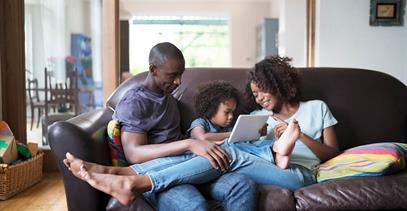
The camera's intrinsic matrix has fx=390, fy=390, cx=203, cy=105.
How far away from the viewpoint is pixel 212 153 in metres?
1.42

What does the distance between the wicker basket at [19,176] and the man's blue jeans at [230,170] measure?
126 centimetres

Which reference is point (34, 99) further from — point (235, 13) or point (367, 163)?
point (235, 13)

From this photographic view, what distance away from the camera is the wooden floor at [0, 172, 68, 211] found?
2.17m

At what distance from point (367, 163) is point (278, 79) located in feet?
1.72

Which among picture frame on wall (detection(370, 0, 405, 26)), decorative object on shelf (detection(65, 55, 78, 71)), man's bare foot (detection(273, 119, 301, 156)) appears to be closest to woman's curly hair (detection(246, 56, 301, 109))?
man's bare foot (detection(273, 119, 301, 156))

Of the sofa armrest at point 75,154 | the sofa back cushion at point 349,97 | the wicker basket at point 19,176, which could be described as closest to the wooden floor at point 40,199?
the wicker basket at point 19,176

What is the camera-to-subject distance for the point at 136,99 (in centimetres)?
153

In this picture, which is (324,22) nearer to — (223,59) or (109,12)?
(109,12)

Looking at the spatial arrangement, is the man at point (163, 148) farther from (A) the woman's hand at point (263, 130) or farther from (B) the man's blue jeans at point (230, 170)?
(A) the woman's hand at point (263, 130)

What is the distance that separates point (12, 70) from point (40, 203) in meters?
1.12

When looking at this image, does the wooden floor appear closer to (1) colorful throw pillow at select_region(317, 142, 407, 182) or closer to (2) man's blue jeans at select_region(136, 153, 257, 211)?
(2) man's blue jeans at select_region(136, 153, 257, 211)

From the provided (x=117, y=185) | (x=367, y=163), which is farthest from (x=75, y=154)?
(x=367, y=163)

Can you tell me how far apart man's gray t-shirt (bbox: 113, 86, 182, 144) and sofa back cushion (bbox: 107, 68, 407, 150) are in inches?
11.4

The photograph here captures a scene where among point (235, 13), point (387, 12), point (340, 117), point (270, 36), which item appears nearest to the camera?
point (340, 117)
